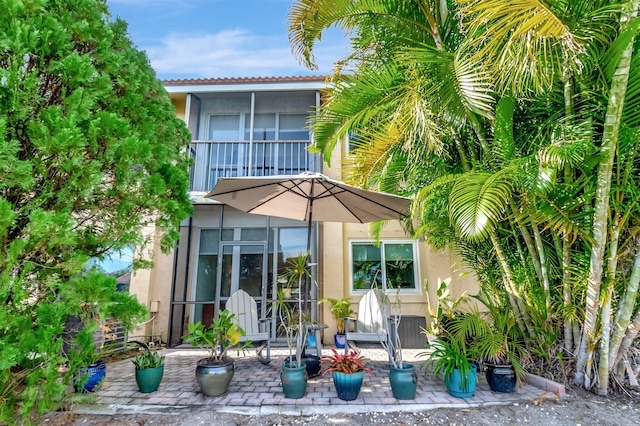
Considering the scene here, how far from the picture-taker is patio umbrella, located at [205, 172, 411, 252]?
4070 mm

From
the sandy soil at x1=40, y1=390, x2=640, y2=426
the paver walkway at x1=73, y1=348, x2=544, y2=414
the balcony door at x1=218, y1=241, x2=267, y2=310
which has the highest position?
the balcony door at x1=218, y1=241, x2=267, y2=310

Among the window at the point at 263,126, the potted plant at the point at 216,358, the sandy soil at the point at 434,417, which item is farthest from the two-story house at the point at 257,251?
the sandy soil at the point at 434,417

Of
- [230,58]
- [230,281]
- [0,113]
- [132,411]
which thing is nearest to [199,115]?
[230,58]

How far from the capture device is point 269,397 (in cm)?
367

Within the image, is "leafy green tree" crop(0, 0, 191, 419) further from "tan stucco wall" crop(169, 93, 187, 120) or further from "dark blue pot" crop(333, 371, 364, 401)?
"tan stucco wall" crop(169, 93, 187, 120)

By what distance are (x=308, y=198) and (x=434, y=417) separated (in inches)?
126

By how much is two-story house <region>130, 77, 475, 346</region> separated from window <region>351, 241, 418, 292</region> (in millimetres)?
25

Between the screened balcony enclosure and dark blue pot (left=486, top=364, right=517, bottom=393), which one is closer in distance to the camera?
dark blue pot (left=486, top=364, right=517, bottom=393)

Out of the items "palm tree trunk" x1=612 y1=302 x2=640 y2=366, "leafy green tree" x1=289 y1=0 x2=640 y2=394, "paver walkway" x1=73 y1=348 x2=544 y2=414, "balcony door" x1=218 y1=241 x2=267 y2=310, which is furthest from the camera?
"balcony door" x1=218 y1=241 x2=267 y2=310

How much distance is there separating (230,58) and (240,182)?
23.3ft

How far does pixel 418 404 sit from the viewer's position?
3.47m

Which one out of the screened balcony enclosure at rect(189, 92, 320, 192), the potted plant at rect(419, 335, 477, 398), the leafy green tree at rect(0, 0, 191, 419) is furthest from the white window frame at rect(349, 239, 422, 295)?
the leafy green tree at rect(0, 0, 191, 419)

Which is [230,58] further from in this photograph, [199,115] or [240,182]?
[240,182]

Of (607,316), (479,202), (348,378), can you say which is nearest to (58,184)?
(348,378)
